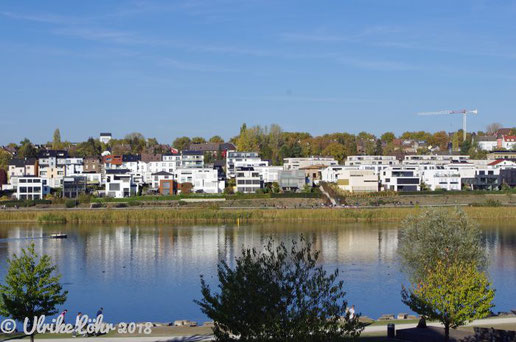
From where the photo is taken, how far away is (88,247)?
4306cm

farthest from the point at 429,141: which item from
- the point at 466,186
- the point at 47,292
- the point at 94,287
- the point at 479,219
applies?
the point at 47,292

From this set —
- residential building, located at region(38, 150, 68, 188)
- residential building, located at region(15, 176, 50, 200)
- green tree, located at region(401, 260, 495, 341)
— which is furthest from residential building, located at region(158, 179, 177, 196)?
green tree, located at region(401, 260, 495, 341)

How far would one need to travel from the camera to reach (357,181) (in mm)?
79000

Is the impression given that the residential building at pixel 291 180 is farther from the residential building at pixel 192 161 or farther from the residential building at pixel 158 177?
the residential building at pixel 192 161

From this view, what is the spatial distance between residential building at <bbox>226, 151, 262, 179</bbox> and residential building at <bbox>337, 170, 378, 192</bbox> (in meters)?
16.5

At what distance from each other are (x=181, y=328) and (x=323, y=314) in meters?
8.35

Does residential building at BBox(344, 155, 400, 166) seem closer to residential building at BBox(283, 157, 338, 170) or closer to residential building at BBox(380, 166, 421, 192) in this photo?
residential building at BBox(283, 157, 338, 170)

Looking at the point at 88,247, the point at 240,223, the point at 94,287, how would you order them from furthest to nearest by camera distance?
the point at 240,223
the point at 88,247
the point at 94,287

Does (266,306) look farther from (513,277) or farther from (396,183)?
(396,183)

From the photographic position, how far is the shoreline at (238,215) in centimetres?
5891

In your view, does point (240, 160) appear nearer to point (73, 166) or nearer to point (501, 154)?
point (73, 166)

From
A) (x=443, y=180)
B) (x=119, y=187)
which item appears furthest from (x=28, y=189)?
(x=443, y=180)

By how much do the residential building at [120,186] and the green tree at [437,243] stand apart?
53.4 m

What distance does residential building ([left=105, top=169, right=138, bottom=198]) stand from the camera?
7681 centimetres
